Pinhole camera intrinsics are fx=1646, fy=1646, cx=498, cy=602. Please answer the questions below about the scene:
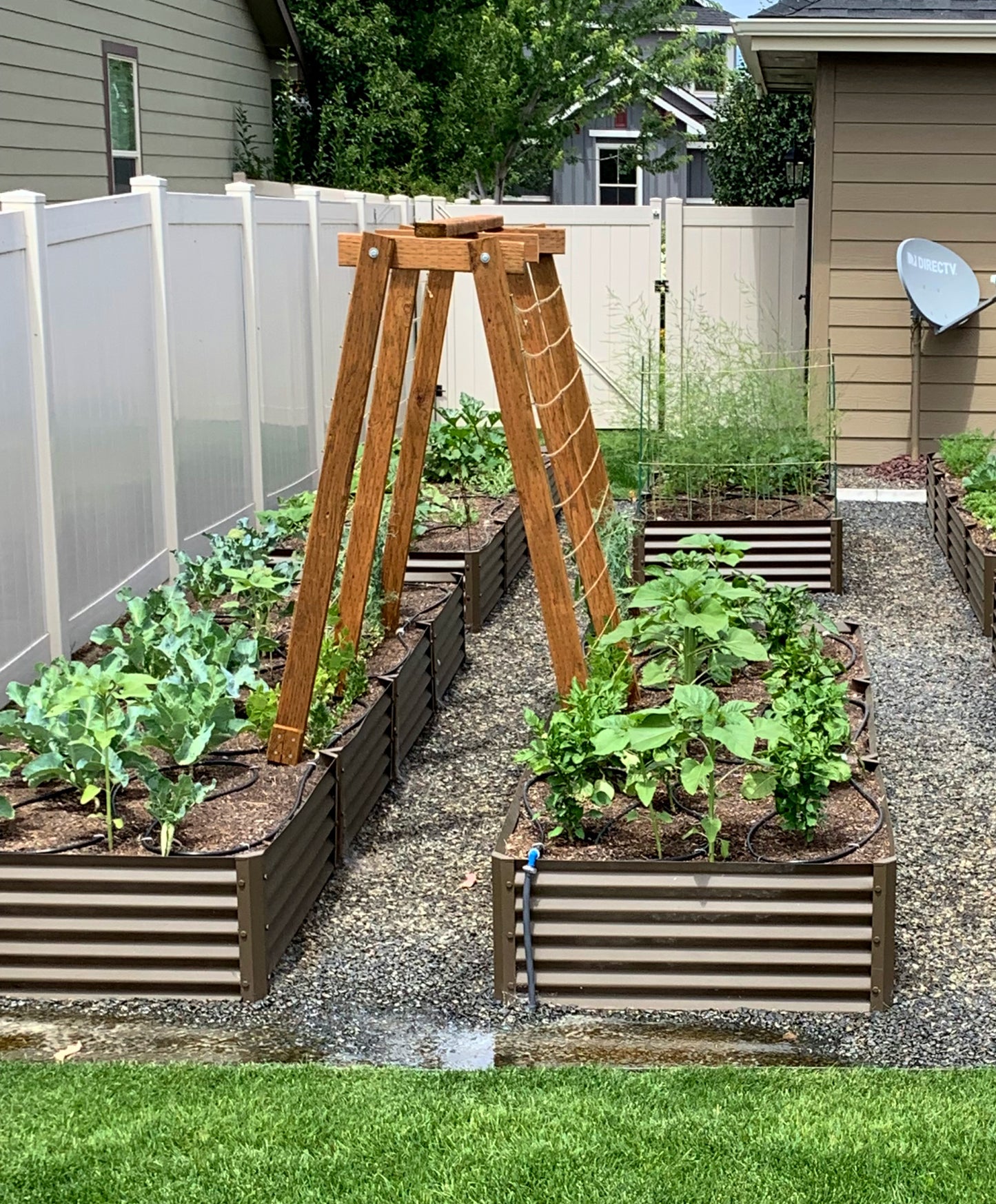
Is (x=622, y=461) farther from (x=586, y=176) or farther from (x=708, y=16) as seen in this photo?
(x=708, y=16)

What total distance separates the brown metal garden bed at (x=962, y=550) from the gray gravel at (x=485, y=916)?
0.25 m

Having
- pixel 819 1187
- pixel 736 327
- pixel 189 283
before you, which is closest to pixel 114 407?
pixel 189 283

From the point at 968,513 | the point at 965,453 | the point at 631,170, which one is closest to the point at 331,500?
the point at 968,513

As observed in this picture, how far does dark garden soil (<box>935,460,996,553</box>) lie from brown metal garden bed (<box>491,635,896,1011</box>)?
4.05m

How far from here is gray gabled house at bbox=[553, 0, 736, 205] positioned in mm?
33750

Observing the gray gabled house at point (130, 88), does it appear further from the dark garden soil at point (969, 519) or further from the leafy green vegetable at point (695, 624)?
the leafy green vegetable at point (695, 624)

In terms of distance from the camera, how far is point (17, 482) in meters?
5.80

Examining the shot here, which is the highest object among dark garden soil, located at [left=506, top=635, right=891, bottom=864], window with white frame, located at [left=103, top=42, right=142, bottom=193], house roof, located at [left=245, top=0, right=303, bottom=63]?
house roof, located at [left=245, top=0, right=303, bottom=63]

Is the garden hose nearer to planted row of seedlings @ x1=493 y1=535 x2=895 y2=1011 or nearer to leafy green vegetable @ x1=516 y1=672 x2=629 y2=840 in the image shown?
planted row of seedlings @ x1=493 y1=535 x2=895 y2=1011

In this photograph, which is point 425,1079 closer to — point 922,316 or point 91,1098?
point 91,1098

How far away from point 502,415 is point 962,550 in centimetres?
434

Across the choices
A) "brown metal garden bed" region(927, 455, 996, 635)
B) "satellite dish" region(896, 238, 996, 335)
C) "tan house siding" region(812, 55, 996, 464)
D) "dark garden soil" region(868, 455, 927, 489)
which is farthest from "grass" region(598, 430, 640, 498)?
"satellite dish" region(896, 238, 996, 335)

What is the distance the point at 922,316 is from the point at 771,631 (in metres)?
6.29

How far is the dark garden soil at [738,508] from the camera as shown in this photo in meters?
9.05
